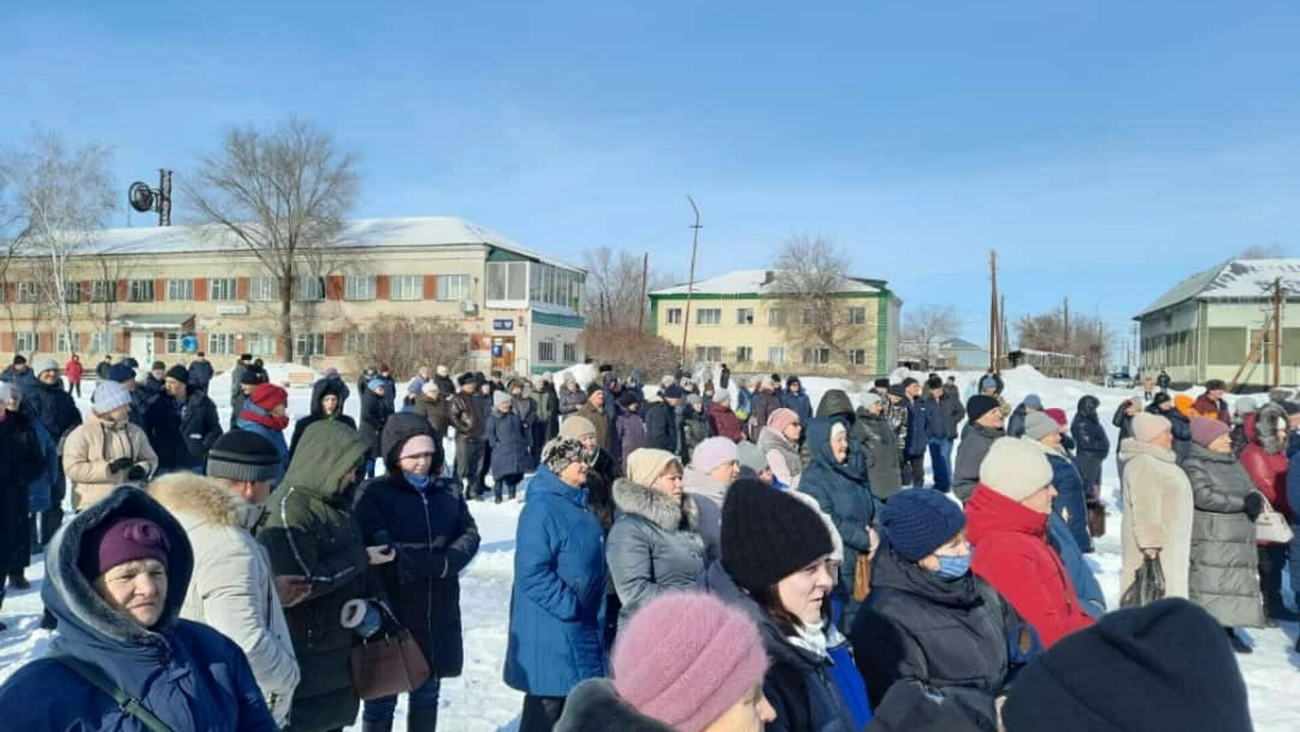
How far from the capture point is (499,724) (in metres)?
4.97

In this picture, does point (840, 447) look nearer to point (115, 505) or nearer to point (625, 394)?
point (115, 505)

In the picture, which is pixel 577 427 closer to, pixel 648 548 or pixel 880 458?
pixel 648 548

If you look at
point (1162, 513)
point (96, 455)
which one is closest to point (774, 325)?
point (1162, 513)

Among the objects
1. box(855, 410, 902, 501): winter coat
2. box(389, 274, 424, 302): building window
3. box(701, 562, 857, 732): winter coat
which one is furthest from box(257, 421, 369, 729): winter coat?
box(389, 274, 424, 302): building window

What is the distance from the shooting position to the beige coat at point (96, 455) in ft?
20.6

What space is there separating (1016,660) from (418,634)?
8.34 ft

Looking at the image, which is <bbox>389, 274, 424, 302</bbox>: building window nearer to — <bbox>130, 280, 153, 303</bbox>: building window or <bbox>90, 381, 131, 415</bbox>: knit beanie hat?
<bbox>130, 280, 153, 303</bbox>: building window

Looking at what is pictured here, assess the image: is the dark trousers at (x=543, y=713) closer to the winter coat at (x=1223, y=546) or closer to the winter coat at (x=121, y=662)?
the winter coat at (x=121, y=662)

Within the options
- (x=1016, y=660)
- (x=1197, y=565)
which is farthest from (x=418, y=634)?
(x=1197, y=565)

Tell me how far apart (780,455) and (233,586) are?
15.7ft

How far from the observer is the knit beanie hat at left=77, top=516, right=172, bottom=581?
2.22 m

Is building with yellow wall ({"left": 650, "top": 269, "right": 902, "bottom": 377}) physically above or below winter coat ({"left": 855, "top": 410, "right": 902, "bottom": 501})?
above

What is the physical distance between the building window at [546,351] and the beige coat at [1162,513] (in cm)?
3940

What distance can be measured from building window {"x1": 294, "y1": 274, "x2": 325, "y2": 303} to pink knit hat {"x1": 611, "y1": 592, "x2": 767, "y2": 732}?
1890 inches
